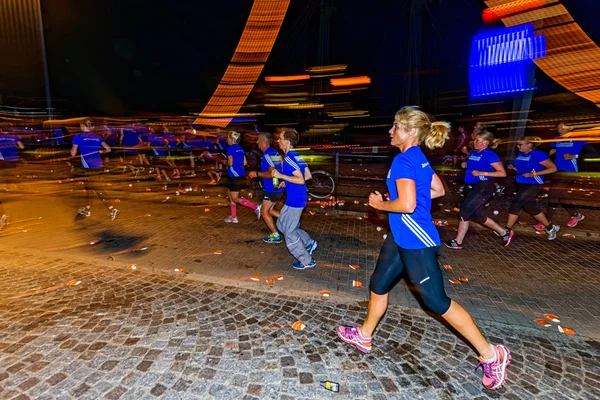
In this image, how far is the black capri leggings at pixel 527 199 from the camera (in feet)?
20.7

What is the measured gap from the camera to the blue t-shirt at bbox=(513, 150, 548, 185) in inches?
243

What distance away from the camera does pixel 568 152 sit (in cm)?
712

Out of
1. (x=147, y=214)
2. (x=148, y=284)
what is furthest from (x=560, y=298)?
(x=147, y=214)

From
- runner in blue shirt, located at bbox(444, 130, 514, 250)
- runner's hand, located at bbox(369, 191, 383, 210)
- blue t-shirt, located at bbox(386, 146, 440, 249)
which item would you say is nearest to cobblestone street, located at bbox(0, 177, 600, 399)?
runner in blue shirt, located at bbox(444, 130, 514, 250)

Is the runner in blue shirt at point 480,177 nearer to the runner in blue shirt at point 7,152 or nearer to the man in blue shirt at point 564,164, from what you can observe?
the man in blue shirt at point 564,164

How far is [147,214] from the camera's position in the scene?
27.4 ft

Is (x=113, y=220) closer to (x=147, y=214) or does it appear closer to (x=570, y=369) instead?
(x=147, y=214)

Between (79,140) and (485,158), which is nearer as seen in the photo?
(485,158)

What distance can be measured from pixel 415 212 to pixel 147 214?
747 centimetres

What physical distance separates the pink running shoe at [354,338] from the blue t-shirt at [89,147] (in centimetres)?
721

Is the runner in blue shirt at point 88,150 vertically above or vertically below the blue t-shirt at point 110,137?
below

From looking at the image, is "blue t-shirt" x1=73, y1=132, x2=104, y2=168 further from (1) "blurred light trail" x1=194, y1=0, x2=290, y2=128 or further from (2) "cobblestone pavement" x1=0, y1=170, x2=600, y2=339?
(1) "blurred light trail" x1=194, y1=0, x2=290, y2=128

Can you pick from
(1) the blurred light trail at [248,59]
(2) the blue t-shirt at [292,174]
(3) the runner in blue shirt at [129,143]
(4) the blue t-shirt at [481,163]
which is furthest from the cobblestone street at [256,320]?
(1) the blurred light trail at [248,59]

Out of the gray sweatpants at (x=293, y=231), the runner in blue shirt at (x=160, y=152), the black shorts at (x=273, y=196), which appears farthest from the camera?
the runner in blue shirt at (x=160, y=152)
